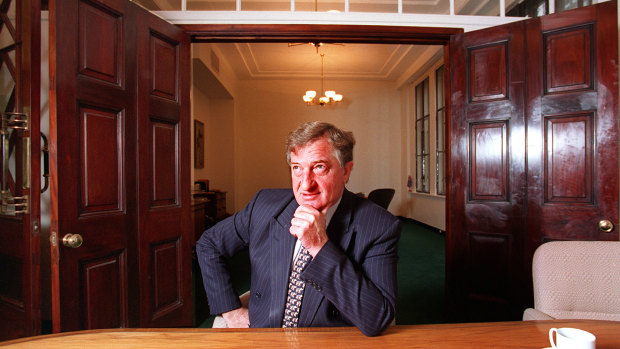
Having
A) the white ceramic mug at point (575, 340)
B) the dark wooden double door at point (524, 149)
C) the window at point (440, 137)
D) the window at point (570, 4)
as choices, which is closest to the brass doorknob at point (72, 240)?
the white ceramic mug at point (575, 340)

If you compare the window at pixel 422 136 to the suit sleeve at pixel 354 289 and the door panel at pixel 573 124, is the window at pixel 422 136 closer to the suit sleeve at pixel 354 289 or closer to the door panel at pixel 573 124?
the door panel at pixel 573 124

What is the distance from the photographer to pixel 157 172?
2215mm

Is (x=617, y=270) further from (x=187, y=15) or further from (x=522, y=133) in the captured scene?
(x=187, y=15)

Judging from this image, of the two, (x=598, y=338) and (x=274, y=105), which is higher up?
(x=274, y=105)

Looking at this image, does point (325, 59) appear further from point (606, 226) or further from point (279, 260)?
point (279, 260)

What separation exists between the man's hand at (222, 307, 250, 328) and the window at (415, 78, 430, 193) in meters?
6.37

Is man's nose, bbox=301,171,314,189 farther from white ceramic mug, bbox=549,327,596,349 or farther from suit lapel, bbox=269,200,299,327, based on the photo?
white ceramic mug, bbox=549,327,596,349

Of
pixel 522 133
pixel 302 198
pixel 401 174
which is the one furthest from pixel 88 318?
pixel 401 174

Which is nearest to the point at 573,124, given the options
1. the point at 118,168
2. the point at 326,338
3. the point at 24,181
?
the point at 326,338

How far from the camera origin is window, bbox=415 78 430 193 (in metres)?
7.02

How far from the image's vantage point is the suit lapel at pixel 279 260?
116cm

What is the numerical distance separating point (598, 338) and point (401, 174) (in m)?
7.49

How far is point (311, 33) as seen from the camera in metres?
2.48

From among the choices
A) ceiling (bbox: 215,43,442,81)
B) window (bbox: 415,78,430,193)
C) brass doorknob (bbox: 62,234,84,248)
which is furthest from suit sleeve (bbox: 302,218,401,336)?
window (bbox: 415,78,430,193)
